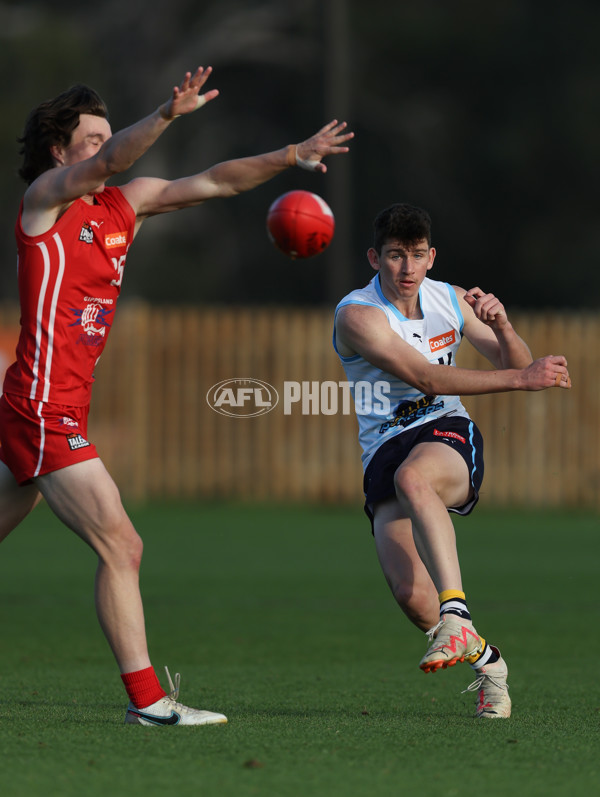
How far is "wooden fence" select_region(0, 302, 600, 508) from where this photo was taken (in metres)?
19.8

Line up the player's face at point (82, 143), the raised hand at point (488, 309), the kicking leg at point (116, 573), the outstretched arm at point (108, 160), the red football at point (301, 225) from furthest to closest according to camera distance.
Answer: the red football at point (301, 225), the raised hand at point (488, 309), the player's face at point (82, 143), the kicking leg at point (116, 573), the outstretched arm at point (108, 160)

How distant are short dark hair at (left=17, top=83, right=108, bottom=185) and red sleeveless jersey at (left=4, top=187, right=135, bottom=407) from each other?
0.90 feet

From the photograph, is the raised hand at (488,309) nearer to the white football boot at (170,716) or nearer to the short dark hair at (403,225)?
the short dark hair at (403,225)

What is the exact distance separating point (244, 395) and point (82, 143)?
44.4ft

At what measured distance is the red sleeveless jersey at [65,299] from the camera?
219 inches

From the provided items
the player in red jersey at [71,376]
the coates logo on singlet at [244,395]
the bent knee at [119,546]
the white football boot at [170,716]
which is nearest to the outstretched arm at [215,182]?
the player in red jersey at [71,376]

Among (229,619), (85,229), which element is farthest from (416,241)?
(229,619)

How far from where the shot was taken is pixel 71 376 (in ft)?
18.6

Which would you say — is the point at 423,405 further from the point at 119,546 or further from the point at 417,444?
the point at 119,546

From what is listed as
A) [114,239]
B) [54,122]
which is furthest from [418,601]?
[54,122]

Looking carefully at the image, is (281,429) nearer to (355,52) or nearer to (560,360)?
(560,360)

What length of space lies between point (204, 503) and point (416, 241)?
46.2ft

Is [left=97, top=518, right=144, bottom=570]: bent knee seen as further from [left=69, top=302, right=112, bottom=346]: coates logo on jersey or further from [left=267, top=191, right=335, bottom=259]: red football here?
[left=267, top=191, right=335, bottom=259]: red football

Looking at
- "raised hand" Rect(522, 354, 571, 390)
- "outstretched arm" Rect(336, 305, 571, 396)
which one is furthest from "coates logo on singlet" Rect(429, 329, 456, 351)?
"raised hand" Rect(522, 354, 571, 390)
